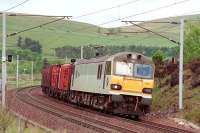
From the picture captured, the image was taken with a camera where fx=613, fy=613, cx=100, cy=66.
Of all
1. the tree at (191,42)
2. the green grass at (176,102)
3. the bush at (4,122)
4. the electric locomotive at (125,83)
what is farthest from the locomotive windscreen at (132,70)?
the tree at (191,42)

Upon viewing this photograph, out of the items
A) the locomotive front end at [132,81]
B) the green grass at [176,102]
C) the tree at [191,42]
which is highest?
the tree at [191,42]

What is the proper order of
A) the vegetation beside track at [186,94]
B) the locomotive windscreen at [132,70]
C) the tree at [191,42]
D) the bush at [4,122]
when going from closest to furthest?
the bush at [4,122] < the locomotive windscreen at [132,70] < the vegetation beside track at [186,94] < the tree at [191,42]

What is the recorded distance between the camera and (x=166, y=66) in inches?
1880

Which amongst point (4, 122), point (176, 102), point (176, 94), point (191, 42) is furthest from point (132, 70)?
point (191, 42)

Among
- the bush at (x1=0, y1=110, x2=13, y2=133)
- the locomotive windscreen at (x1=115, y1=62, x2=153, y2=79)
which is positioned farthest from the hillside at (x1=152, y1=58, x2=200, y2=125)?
the bush at (x1=0, y1=110, x2=13, y2=133)

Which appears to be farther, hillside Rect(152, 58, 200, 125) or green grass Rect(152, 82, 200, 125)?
hillside Rect(152, 58, 200, 125)

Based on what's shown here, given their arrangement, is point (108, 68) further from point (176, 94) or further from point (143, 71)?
point (176, 94)

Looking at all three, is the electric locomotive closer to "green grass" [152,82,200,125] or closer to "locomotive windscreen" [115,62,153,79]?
"locomotive windscreen" [115,62,153,79]

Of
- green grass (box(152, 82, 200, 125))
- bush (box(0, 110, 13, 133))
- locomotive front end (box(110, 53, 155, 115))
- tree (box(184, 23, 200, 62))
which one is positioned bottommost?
green grass (box(152, 82, 200, 125))

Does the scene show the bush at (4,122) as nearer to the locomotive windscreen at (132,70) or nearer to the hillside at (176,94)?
the locomotive windscreen at (132,70)

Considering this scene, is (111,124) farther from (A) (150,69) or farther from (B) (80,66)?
(B) (80,66)

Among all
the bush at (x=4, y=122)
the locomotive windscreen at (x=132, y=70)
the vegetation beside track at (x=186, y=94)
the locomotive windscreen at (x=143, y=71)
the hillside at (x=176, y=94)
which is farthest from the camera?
the hillside at (x=176, y=94)

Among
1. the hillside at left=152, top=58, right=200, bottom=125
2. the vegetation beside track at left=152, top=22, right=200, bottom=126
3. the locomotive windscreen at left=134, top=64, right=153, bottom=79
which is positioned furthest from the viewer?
the hillside at left=152, top=58, right=200, bottom=125

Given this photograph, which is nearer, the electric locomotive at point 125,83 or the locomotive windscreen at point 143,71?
the electric locomotive at point 125,83
